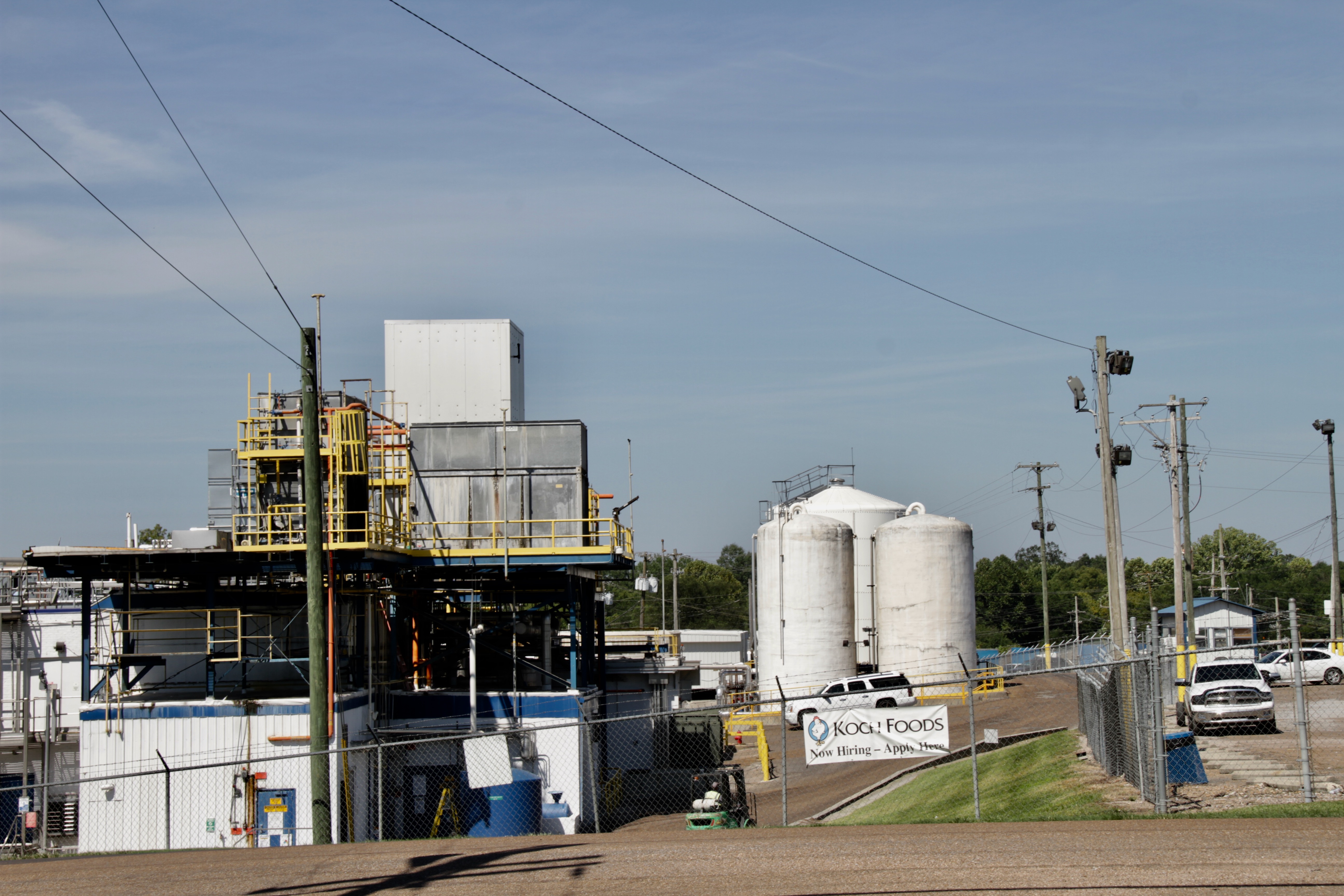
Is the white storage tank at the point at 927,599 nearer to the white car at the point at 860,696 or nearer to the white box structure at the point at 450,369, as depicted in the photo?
the white car at the point at 860,696

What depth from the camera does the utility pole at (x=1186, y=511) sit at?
1587 inches

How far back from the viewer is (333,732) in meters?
23.4

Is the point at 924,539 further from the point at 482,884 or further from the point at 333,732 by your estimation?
the point at 482,884

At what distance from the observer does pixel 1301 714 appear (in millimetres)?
13633

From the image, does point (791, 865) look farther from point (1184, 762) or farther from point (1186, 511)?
point (1186, 511)

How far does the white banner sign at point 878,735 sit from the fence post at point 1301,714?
440 cm

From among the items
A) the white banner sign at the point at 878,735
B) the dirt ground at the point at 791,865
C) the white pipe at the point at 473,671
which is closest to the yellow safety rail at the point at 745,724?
the white pipe at the point at 473,671

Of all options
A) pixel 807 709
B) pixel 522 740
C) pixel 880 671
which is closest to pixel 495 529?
pixel 522 740

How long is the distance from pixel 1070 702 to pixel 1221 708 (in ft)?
56.7

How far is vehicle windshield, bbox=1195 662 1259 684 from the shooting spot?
24.7 metres

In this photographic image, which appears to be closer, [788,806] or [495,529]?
[788,806]

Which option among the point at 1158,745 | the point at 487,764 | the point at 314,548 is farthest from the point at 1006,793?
the point at 314,548

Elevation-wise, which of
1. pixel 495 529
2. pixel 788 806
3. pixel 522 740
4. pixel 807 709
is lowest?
pixel 788 806

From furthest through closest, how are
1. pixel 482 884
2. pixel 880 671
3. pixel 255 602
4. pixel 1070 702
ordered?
pixel 880 671
pixel 1070 702
pixel 255 602
pixel 482 884
